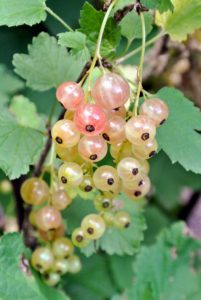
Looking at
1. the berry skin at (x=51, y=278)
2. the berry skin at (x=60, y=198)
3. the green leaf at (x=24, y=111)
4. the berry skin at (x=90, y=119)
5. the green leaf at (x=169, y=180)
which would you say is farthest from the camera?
the green leaf at (x=169, y=180)

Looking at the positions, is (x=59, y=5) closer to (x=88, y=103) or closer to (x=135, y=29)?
(x=135, y=29)

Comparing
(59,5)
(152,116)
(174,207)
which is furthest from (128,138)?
(174,207)

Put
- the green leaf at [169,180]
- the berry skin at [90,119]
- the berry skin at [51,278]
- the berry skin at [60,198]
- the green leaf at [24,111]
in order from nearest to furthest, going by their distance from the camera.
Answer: the berry skin at [90,119] → the berry skin at [60,198] → the berry skin at [51,278] → the green leaf at [24,111] → the green leaf at [169,180]

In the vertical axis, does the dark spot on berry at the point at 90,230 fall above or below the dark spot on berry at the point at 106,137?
below

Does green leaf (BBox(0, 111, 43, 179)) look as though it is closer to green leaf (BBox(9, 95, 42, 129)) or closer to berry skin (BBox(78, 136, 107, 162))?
berry skin (BBox(78, 136, 107, 162))

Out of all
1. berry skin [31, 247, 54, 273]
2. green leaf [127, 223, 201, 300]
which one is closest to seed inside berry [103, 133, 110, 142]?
berry skin [31, 247, 54, 273]

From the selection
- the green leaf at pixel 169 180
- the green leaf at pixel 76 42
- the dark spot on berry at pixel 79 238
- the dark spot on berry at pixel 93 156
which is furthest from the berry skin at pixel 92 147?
the green leaf at pixel 169 180

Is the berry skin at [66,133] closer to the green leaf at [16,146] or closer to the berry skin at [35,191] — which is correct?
the green leaf at [16,146]
